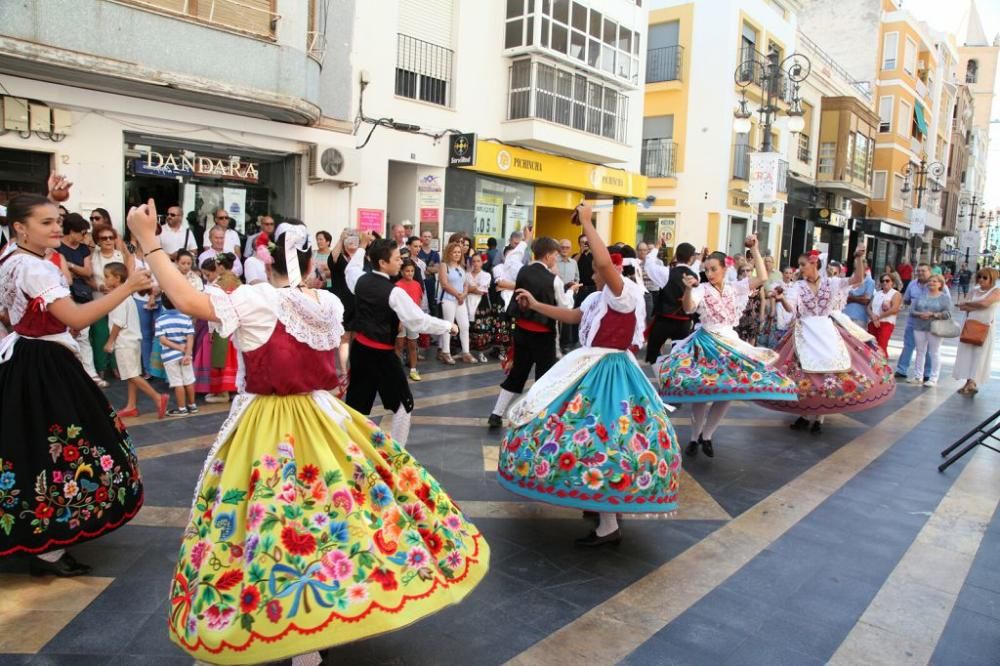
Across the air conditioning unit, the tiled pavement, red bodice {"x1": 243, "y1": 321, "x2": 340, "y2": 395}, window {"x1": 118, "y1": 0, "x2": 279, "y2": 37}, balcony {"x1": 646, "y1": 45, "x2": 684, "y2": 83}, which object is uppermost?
balcony {"x1": 646, "y1": 45, "x2": 684, "y2": 83}

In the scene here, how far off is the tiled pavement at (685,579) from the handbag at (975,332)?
451cm

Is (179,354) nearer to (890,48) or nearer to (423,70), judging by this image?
(423,70)

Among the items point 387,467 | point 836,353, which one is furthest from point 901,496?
point 387,467

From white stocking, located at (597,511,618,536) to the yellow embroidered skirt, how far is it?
1.53 m

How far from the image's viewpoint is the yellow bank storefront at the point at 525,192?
16.5m

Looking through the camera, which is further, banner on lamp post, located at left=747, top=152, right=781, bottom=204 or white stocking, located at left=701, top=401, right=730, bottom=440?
banner on lamp post, located at left=747, top=152, right=781, bottom=204

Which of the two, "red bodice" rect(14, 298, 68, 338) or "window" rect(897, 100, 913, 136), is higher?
"window" rect(897, 100, 913, 136)

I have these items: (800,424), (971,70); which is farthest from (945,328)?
(971,70)

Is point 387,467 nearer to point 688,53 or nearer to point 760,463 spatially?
point 760,463

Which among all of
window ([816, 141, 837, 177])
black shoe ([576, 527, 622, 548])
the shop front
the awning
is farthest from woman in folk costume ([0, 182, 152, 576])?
the awning

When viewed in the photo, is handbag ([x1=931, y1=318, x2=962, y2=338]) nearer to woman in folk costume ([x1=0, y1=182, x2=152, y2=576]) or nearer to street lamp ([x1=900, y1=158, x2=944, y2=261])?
woman in folk costume ([x1=0, y1=182, x2=152, y2=576])

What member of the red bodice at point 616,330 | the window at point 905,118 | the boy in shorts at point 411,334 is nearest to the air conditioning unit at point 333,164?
the boy in shorts at point 411,334

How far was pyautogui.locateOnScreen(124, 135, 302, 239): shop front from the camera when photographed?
11508 mm

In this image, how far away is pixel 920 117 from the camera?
41812 mm
